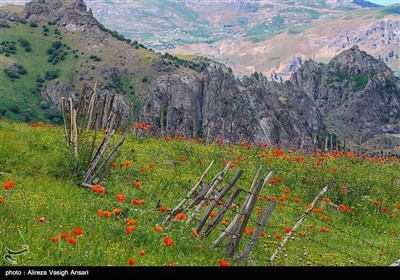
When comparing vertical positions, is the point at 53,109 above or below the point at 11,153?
below

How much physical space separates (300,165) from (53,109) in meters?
159

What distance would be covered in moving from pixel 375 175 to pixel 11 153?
1475 centimetres

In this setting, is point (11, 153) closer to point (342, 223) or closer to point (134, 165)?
point (134, 165)

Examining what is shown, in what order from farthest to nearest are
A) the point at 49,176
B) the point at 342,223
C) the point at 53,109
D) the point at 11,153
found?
the point at 53,109, the point at 342,223, the point at 11,153, the point at 49,176

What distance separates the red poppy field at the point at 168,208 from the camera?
8.17 meters

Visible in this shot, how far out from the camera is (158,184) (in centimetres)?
1577

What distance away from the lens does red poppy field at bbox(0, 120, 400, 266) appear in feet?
26.8

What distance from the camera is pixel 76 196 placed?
11719mm

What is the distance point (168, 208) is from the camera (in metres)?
13.0

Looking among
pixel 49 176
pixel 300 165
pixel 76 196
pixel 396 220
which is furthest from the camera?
pixel 300 165

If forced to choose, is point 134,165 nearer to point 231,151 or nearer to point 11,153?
point 11,153

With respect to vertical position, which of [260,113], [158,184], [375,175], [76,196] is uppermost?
[76,196]
